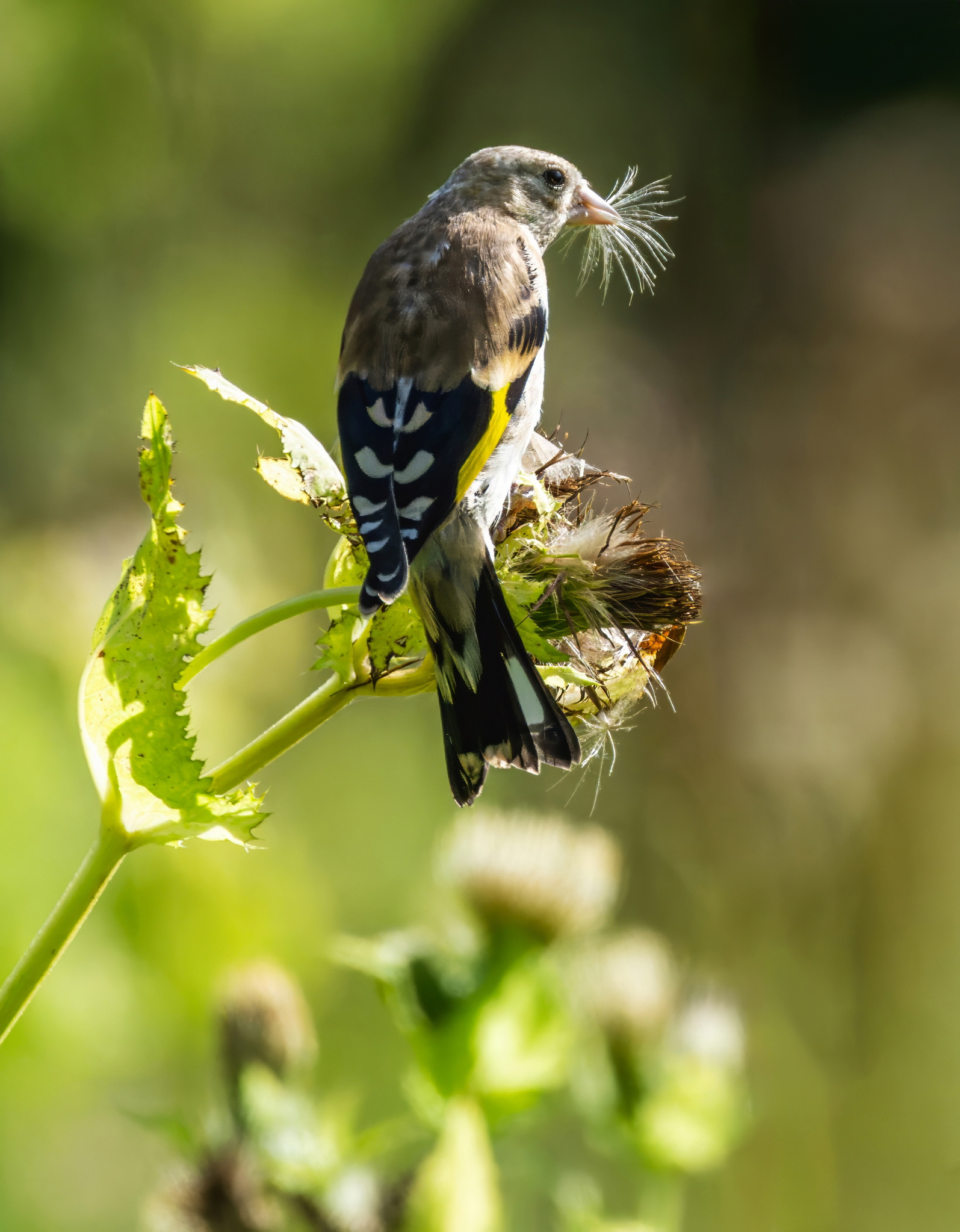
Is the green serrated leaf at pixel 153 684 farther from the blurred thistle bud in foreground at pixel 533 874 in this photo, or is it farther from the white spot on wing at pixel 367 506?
the blurred thistle bud in foreground at pixel 533 874

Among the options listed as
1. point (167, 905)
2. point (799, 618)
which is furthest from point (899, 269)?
point (167, 905)

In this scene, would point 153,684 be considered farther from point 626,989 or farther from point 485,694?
point 626,989

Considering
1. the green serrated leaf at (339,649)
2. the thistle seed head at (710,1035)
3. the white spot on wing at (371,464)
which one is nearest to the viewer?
the green serrated leaf at (339,649)

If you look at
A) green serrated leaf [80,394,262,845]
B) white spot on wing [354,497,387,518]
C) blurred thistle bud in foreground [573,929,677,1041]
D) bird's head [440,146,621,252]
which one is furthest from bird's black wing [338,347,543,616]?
blurred thistle bud in foreground [573,929,677,1041]

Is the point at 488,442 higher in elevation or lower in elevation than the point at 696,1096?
higher

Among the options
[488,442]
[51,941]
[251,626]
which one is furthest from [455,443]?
[51,941]

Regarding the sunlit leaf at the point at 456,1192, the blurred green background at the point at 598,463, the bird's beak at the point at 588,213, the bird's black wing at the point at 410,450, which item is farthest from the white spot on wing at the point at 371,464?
the blurred green background at the point at 598,463
